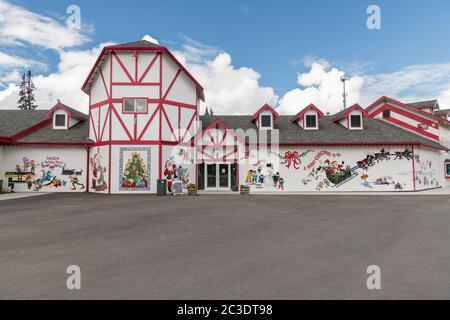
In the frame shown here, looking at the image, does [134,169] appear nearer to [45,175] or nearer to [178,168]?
[178,168]

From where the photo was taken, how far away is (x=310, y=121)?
23.7 m

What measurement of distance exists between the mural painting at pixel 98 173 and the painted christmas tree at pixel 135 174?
155 cm

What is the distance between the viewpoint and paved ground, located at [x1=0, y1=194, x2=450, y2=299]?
12.9 ft

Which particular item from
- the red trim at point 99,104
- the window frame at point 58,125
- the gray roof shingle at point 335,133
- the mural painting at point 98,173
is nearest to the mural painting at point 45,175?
the mural painting at point 98,173

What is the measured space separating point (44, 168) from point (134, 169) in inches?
282

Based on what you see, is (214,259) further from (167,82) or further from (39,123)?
A: (39,123)

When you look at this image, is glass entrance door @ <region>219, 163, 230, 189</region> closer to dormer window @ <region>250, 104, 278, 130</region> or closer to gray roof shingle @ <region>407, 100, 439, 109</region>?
dormer window @ <region>250, 104, 278, 130</region>

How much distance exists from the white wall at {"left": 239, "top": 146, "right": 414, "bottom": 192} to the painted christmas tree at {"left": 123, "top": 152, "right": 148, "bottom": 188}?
272 inches

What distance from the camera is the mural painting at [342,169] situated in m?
21.0

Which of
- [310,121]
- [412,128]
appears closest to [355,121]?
[310,121]

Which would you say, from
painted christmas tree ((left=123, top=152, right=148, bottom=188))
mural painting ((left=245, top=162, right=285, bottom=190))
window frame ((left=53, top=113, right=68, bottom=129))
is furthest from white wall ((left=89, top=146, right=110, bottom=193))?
mural painting ((left=245, top=162, right=285, bottom=190))

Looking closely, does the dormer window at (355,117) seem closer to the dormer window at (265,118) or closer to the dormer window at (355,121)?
the dormer window at (355,121)

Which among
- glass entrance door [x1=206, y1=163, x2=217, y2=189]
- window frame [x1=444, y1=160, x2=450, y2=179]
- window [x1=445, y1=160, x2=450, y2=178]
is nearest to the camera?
glass entrance door [x1=206, y1=163, x2=217, y2=189]
